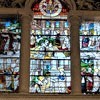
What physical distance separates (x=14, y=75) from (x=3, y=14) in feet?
4.92

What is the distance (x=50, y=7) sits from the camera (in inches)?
408

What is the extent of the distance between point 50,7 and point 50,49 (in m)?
1.09

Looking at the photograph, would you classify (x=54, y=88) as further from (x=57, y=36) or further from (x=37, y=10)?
(x=37, y=10)

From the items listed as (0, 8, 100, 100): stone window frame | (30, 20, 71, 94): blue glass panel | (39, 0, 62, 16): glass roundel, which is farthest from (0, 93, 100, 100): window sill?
(39, 0, 62, 16): glass roundel

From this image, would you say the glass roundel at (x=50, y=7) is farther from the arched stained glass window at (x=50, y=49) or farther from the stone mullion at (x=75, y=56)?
the stone mullion at (x=75, y=56)

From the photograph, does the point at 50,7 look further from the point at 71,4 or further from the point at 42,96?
the point at 42,96

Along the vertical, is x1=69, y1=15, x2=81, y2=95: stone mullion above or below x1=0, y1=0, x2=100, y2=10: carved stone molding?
below

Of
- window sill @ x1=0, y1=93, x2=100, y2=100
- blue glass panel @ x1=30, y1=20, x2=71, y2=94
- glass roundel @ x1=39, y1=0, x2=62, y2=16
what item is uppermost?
glass roundel @ x1=39, y1=0, x2=62, y2=16

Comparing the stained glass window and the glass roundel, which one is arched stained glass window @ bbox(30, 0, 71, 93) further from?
the stained glass window

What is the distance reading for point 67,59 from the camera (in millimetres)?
9914

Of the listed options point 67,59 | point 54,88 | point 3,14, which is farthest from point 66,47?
point 3,14

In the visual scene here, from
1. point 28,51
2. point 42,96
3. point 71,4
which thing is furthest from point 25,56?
point 71,4

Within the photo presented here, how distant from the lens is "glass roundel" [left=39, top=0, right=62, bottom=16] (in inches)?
407

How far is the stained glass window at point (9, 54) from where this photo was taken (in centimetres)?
964
